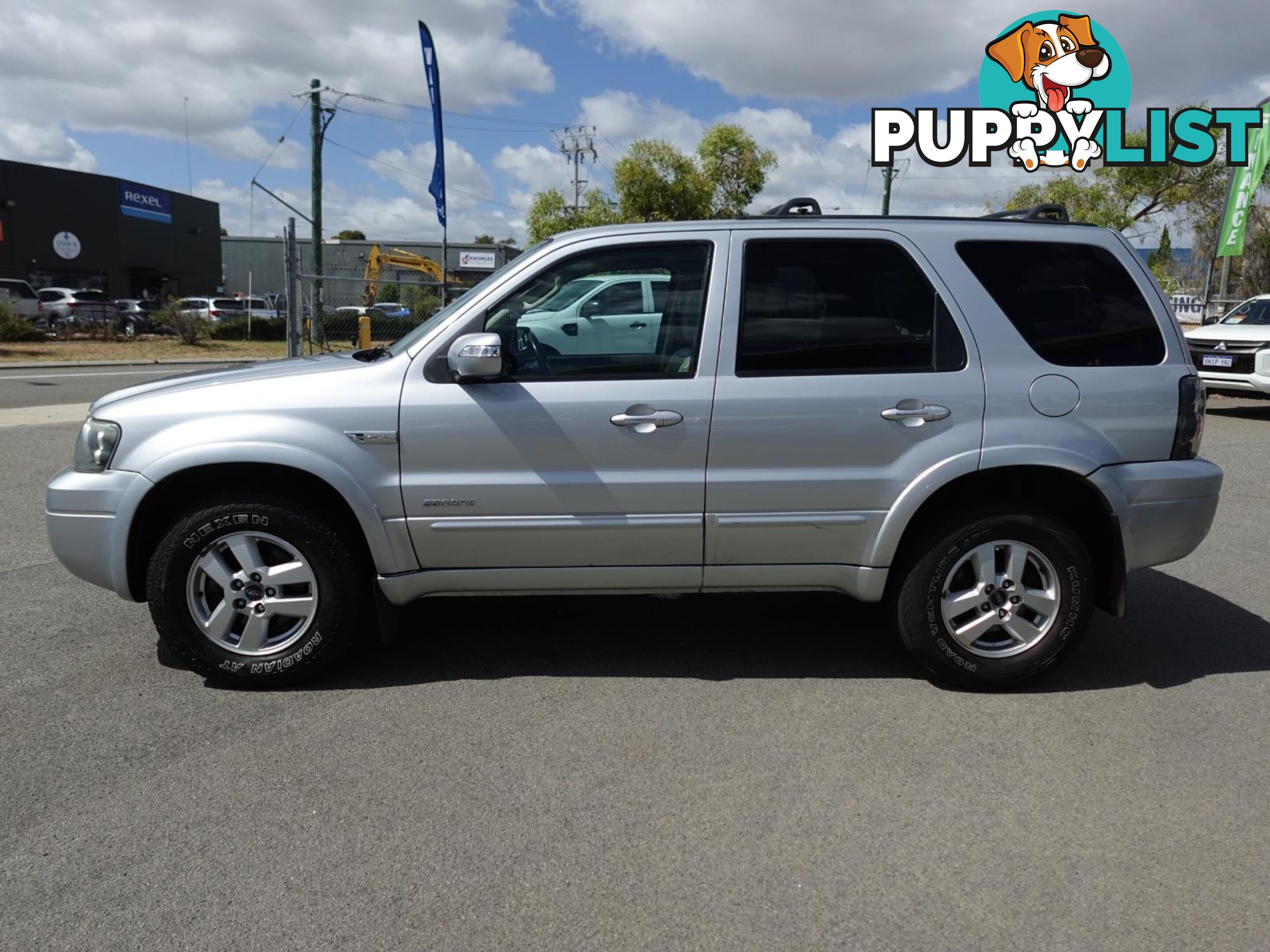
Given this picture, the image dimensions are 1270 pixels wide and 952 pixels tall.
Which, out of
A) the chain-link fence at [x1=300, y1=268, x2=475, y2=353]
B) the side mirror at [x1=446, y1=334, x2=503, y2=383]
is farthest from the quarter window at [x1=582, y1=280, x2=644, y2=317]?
the chain-link fence at [x1=300, y1=268, x2=475, y2=353]

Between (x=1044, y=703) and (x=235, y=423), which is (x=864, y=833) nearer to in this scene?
(x=1044, y=703)

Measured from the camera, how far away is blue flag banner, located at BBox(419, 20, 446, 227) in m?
25.8

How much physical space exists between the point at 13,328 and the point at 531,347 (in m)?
28.4

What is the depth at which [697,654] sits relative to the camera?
15.4 ft

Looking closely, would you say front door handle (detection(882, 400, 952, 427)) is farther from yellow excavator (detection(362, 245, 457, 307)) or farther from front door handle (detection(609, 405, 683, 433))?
yellow excavator (detection(362, 245, 457, 307))

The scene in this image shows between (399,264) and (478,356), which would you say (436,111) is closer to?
(399,264)

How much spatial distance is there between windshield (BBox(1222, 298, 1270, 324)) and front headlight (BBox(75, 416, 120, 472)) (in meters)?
15.9

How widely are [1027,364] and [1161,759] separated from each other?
5.17 ft

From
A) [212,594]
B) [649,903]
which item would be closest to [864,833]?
[649,903]

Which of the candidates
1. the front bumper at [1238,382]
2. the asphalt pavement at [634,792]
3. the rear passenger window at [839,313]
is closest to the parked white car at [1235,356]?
the front bumper at [1238,382]

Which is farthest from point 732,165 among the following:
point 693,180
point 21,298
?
point 21,298

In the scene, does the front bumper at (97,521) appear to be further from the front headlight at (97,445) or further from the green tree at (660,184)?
the green tree at (660,184)

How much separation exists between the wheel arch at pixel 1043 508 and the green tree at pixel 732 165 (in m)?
28.9

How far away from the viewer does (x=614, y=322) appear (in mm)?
4316
